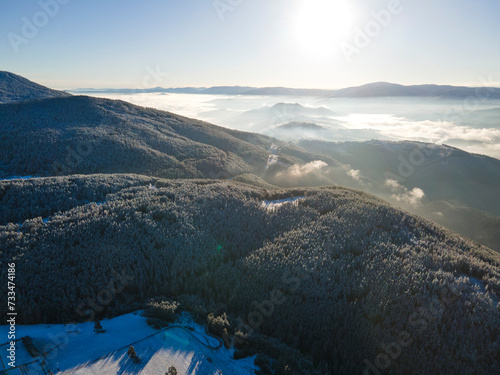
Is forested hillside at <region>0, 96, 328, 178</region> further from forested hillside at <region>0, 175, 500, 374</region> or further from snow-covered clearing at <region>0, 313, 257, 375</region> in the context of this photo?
snow-covered clearing at <region>0, 313, 257, 375</region>

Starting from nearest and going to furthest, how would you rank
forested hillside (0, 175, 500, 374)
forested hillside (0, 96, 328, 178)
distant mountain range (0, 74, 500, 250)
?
forested hillside (0, 175, 500, 374), forested hillside (0, 96, 328, 178), distant mountain range (0, 74, 500, 250)

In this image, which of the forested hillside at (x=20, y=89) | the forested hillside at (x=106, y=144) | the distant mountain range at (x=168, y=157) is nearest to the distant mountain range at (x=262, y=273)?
the forested hillside at (x=106, y=144)

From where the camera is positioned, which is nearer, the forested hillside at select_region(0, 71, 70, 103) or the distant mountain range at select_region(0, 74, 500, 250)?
the distant mountain range at select_region(0, 74, 500, 250)

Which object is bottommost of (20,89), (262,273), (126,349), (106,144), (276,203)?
(262,273)

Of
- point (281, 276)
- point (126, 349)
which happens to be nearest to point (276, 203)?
point (281, 276)

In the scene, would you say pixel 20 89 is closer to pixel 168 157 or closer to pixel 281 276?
pixel 168 157

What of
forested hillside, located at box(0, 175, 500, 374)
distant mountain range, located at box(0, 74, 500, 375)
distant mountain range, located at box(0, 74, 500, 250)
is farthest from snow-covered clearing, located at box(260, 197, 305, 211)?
distant mountain range, located at box(0, 74, 500, 250)

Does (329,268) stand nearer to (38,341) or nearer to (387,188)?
(38,341)

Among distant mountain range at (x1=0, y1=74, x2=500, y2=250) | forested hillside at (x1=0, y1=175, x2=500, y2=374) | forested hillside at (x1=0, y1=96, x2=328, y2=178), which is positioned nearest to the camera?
forested hillside at (x1=0, y1=175, x2=500, y2=374)
